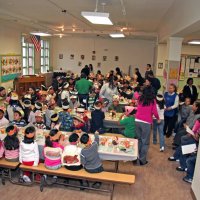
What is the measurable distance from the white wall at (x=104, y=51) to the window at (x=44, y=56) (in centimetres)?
85

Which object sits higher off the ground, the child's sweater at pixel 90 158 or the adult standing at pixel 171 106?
the adult standing at pixel 171 106

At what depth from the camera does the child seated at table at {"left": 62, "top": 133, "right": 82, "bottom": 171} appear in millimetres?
4621

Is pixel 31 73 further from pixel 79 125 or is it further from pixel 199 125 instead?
pixel 199 125

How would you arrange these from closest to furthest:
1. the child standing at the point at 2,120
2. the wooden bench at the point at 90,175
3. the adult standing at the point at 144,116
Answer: the wooden bench at the point at 90,175, the adult standing at the point at 144,116, the child standing at the point at 2,120

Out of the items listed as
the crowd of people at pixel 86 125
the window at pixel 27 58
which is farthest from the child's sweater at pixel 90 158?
the window at pixel 27 58

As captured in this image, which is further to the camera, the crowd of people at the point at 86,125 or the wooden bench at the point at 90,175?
the crowd of people at the point at 86,125

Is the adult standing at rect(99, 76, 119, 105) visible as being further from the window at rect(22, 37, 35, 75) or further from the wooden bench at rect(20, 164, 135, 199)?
the window at rect(22, 37, 35, 75)

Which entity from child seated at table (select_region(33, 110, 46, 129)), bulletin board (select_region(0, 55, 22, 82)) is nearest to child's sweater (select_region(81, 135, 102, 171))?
child seated at table (select_region(33, 110, 46, 129))

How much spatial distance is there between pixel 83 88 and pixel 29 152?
198 inches

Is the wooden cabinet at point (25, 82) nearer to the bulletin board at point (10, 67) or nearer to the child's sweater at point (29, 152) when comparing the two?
the bulletin board at point (10, 67)

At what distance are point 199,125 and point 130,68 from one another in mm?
14445

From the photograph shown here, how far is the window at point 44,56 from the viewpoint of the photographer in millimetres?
18312

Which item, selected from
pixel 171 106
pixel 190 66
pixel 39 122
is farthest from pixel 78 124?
pixel 190 66

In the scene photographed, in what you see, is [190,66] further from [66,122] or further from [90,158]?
[90,158]
